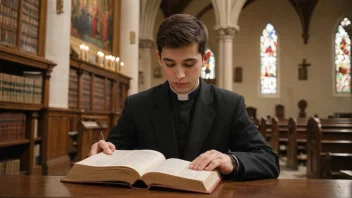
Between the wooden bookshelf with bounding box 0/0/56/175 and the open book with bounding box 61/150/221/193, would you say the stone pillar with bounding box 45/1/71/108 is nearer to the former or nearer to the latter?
the wooden bookshelf with bounding box 0/0/56/175

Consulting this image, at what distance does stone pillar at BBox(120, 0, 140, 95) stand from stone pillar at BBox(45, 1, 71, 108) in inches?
210

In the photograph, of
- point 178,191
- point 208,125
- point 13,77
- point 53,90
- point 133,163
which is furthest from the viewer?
point 53,90

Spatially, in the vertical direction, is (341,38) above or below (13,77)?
above

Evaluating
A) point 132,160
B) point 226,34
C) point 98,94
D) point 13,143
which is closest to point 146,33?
point 226,34

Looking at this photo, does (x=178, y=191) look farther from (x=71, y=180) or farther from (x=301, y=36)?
(x=301, y=36)

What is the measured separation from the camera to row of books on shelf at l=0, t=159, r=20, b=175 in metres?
4.23

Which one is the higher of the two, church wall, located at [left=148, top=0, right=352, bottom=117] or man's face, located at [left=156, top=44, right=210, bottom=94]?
church wall, located at [left=148, top=0, right=352, bottom=117]

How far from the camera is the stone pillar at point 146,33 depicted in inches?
705

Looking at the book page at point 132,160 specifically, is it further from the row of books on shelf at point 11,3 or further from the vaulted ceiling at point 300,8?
the vaulted ceiling at point 300,8

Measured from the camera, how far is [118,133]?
2.14 m

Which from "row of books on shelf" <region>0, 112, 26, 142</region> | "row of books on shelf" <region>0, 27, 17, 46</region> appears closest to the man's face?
"row of books on shelf" <region>0, 112, 26, 142</region>

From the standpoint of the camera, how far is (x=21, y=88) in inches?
181

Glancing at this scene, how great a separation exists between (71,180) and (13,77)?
3495 mm

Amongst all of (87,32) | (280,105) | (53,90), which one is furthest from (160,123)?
(280,105)
